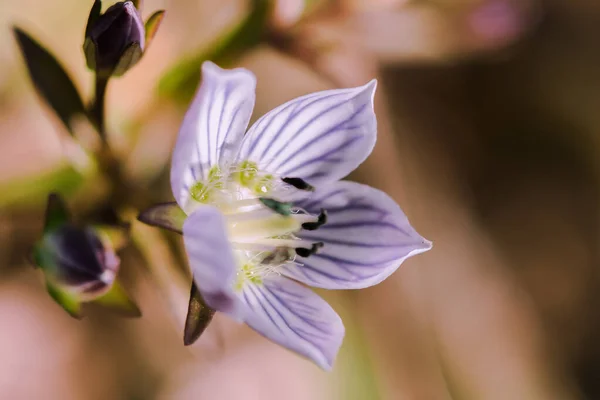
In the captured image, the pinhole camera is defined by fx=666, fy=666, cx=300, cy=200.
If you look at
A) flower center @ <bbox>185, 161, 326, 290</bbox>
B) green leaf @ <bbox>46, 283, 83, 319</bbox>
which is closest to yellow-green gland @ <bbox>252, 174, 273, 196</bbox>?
flower center @ <bbox>185, 161, 326, 290</bbox>

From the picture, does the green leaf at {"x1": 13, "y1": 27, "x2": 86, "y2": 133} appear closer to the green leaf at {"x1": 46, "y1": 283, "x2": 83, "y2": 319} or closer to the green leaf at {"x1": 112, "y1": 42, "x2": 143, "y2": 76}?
the green leaf at {"x1": 112, "y1": 42, "x2": 143, "y2": 76}

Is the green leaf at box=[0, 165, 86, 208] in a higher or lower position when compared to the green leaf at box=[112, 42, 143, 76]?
lower

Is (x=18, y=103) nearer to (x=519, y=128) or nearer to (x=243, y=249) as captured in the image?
(x=243, y=249)

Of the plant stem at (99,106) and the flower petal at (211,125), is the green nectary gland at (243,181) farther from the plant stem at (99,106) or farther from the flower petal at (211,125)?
the plant stem at (99,106)

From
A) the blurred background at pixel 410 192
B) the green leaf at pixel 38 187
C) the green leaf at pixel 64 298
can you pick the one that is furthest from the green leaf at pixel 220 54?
the green leaf at pixel 64 298

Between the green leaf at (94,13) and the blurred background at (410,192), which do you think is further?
the blurred background at (410,192)

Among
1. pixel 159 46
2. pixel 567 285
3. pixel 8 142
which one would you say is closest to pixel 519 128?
pixel 567 285
